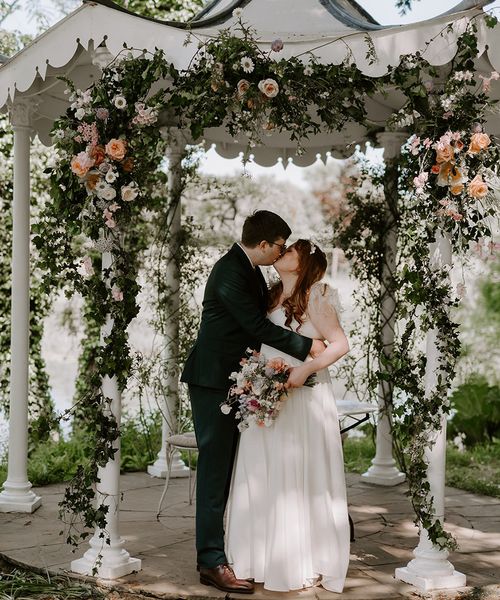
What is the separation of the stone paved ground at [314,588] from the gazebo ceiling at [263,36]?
2.68 metres

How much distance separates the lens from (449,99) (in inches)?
176

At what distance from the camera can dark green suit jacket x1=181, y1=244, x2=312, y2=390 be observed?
15.0 ft

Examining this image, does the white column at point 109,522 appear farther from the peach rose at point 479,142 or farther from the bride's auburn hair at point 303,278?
the peach rose at point 479,142

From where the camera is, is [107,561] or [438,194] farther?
[107,561]

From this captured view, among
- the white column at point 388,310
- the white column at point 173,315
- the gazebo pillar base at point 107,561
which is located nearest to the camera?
the gazebo pillar base at point 107,561

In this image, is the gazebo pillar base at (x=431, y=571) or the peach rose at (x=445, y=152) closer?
the peach rose at (x=445, y=152)

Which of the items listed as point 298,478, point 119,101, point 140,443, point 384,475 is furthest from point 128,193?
point 140,443

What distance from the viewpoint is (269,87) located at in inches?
177

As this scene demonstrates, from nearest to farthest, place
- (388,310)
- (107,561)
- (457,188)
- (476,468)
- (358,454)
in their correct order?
1. (457,188)
2. (107,561)
3. (388,310)
4. (476,468)
5. (358,454)

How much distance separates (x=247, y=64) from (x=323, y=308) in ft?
4.20

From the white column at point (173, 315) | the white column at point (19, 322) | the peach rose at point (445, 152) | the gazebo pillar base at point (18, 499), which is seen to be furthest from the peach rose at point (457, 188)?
the gazebo pillar base at point (18, 499)

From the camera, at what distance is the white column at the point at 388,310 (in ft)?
23.8

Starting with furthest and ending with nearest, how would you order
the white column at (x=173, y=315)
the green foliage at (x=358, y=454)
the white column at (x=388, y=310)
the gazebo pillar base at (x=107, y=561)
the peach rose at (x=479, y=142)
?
the green foliage at (x=358, y=454) < the white column at (x=173, y=315) < the white column at (x=388, y=310) < the gazebo pillar base at (x=107, y=561) < the peach rose at (x=479, y=142)

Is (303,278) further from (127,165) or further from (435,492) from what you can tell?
(435,492)
